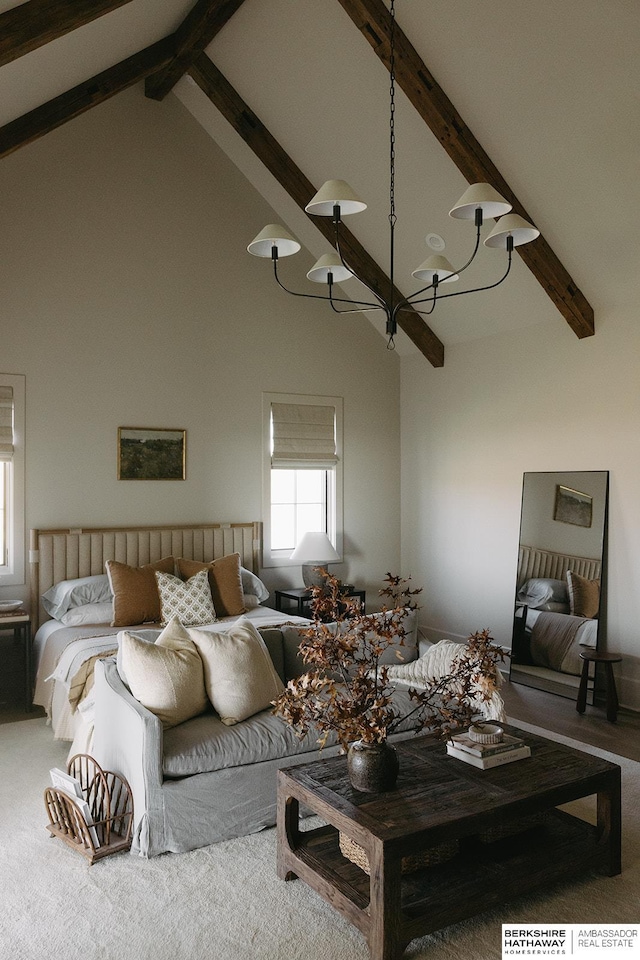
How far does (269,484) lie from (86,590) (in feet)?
6.08

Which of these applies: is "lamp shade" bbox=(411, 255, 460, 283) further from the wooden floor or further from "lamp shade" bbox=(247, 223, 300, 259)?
the wooden floor

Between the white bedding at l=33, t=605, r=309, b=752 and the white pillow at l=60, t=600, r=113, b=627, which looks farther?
the white pillow at l=60, t=600, r=113, b=627

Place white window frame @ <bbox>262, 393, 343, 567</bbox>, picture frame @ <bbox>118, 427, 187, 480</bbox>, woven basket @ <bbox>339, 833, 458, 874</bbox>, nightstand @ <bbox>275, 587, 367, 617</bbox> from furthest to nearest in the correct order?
white window frame @ <bbox>262, 393, 343, 567</bbox> → nightstand @ <bbox>275, 587, 367, 617</bbox> → picture frame @ <bbox>118, 427, 187, 480</bbox> → woven basket @ <bbox>339, 833, 458, 874</bbox>

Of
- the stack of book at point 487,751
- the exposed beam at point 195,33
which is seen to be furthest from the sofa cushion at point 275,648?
the exposed beam at point 195,33

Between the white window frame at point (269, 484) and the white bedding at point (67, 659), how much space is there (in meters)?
1.16

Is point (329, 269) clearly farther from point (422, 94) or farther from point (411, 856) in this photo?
point (411, 856)

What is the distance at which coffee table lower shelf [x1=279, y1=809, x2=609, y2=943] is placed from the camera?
2461 mm

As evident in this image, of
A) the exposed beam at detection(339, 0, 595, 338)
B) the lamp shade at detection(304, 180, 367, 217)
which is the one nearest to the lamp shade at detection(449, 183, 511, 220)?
the lamp shade at detection(304, 180, 367, 217)

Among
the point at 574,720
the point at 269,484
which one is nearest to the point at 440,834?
the point at 574,720

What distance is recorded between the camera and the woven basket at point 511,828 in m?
2.88

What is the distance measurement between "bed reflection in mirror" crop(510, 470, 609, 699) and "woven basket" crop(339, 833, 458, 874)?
2.88 metres

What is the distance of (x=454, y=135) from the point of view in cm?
463

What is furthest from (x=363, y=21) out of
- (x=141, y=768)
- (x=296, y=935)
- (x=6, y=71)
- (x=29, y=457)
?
(x=296, y=935)

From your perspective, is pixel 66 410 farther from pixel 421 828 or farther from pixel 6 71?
pixel 421 828
